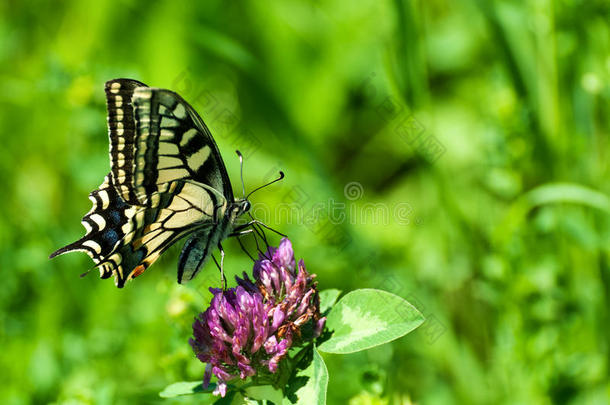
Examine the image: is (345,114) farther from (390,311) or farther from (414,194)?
(390,311)

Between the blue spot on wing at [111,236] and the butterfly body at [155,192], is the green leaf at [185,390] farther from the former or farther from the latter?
the blue spot on wing at [111,236]

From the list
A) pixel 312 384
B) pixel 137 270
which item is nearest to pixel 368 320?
pixel 312 384

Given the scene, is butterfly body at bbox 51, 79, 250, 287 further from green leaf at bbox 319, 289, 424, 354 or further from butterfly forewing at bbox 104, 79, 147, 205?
green leaf at bbox 319, 289, 424, 354

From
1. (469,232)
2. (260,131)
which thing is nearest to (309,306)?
(469,232)

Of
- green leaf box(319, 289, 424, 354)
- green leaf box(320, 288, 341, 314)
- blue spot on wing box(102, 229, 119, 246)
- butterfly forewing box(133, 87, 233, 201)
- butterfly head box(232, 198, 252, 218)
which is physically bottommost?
green leaf box(319, 289, 424, 354)

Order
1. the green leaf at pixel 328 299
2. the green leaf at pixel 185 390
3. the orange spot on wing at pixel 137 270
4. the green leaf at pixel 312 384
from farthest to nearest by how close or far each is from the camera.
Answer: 1. the orange spot on wing at pixel 137 270
2. the green leaf at pixel 328 299
3. the green leaf at pixel 185 390
4. the green leaf at pixel 312 384

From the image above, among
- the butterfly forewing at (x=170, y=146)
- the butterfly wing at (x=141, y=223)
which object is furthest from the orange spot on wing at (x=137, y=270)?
the butterfly forewing at (x=170, y=146)

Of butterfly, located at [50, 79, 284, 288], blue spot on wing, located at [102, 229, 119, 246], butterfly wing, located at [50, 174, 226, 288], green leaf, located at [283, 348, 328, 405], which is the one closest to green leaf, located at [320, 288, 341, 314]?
green leaf, located at [283, 348, 328, 405]
